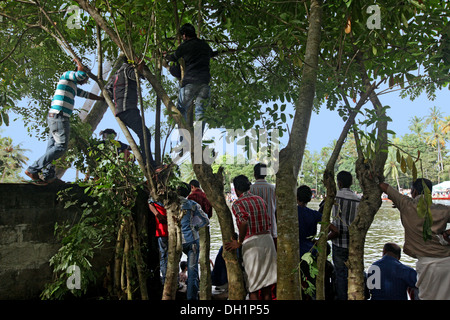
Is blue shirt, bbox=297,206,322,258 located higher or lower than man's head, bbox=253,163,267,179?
lower

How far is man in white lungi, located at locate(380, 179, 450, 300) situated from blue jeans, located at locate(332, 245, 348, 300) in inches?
33.6

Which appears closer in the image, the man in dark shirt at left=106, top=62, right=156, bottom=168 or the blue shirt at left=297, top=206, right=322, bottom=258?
the blue shirt at left=297, top=206, right=322, bottom=258

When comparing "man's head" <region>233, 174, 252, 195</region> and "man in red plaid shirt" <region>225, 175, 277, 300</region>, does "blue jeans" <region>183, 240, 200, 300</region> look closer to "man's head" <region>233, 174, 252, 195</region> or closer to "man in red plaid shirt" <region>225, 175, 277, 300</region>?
"man in red plaid shirt" <region>225, 175, 277, 300</region>

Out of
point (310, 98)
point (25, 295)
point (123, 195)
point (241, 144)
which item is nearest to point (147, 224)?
point (123, 195)

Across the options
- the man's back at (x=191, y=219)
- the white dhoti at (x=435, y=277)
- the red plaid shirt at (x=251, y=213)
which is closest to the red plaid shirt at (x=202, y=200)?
the man's back at (x=191, y=219)

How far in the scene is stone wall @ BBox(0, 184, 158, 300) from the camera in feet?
13.9

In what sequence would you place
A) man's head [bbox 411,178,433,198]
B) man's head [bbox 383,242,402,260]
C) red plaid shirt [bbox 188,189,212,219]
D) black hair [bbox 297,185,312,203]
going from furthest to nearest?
red plaid shirt [bbox 188,189,212,219] → black hair [bbox 297,185,312,203] → man's head [bbox 383,242,402,260] → man's head [bbox 411,178,433,198]

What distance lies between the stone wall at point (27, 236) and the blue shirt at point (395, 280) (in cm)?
362

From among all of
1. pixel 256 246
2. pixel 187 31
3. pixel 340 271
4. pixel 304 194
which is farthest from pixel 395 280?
pixel 187 31

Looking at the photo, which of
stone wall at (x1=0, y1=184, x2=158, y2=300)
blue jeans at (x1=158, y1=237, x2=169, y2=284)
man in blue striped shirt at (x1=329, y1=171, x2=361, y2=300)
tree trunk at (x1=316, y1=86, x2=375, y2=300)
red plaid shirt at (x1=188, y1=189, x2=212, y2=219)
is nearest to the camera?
tree trunk at (x1=316, y1=86, x2=375, y2=300)

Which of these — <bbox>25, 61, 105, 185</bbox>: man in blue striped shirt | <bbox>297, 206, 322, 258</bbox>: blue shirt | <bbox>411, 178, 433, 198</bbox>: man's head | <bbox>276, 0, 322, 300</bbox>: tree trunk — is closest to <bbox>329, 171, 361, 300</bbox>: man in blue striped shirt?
<bbox>297, 206, 322, 258</bbox>: blue shirt

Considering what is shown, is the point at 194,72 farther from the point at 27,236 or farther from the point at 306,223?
the point at 27,236
